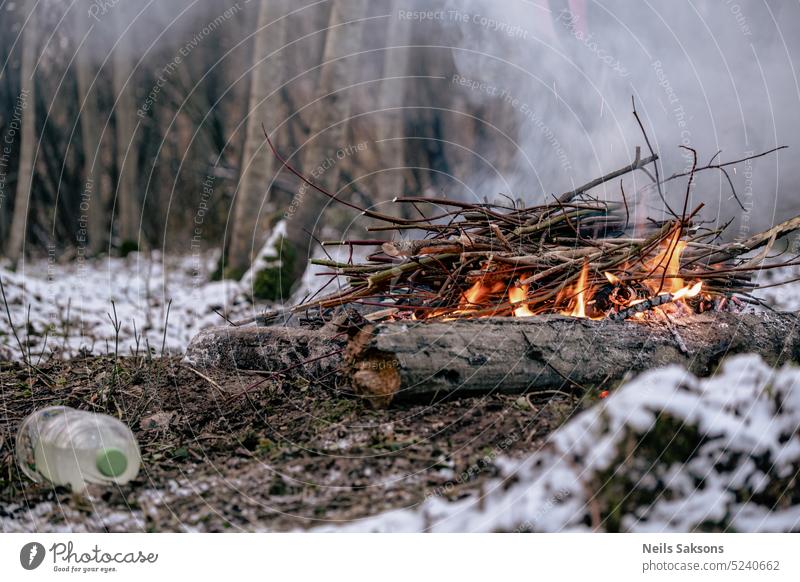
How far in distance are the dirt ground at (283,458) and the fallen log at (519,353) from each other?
0.09 meters

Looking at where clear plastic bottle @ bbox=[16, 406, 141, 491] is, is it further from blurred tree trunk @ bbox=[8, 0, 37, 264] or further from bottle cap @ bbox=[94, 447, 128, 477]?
blurred tree trunk @ bbox=[8, 0, 37, 264]

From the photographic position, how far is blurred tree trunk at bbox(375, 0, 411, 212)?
448 inches

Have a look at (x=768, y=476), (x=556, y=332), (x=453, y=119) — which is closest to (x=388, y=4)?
(x=453, y=119)

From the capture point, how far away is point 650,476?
2457 mm

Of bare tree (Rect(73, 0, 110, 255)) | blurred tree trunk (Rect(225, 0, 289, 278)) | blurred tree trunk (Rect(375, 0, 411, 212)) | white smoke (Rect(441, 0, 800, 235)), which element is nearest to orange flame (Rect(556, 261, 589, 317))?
white smoke (Rect(441, 0, 800, 235))

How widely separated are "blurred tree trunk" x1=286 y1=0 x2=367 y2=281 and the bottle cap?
497cm

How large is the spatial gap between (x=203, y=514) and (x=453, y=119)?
34.8 ft

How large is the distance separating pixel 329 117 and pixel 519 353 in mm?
5656

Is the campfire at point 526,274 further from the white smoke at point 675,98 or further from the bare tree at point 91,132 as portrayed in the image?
the bare tree at point 91,132

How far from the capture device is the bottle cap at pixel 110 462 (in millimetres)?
2611

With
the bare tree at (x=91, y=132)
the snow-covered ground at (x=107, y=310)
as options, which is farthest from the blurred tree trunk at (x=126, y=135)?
the snow-covered ground at (x=107, y=310)

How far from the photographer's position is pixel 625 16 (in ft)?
18.6

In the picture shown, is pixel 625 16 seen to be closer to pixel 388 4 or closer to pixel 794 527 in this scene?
pixel 794 527
